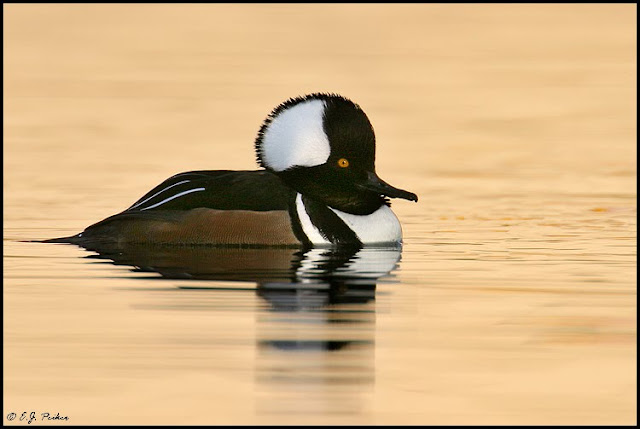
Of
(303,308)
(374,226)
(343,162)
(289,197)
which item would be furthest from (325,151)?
(303,308)

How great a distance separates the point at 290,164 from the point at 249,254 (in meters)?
1.08

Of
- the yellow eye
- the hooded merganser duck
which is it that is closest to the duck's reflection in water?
the hooded merganser duck

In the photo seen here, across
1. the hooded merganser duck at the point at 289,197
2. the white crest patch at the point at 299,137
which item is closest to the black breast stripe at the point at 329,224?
the hooded merganser duck at the point at 289,197

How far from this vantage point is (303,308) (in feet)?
33.3

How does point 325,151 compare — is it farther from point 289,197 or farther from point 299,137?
point 289,197

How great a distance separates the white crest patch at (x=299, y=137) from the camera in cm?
1363

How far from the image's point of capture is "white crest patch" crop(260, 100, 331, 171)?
1363 cm

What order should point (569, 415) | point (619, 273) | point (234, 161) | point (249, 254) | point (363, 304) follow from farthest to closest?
point (234, 161)
point (249, 254)
point (619, 273)
point (363, 304)
point (569, 415)

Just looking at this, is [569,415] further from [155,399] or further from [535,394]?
[155,399]

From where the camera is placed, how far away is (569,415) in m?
7.67

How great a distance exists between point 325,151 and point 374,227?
73cm

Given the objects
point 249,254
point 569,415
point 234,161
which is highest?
point 234,161

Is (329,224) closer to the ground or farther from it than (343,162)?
closer to the ground

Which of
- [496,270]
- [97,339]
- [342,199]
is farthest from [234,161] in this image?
[97,339]
